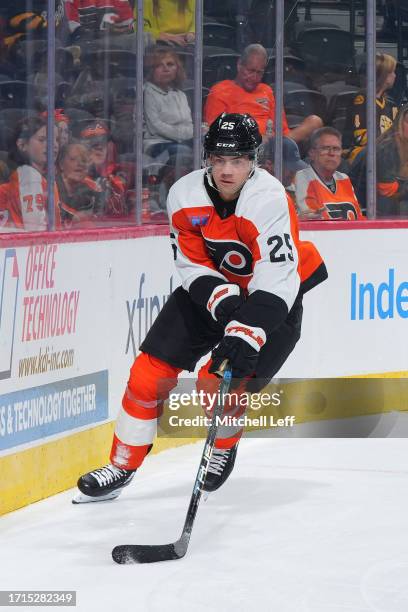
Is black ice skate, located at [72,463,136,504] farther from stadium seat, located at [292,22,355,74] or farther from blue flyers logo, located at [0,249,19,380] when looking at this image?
stadium seat, located at [292,22,355,74]

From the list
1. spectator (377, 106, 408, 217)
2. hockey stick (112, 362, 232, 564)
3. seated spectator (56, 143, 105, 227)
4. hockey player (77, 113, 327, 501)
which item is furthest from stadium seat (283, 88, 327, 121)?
hockey stick (112, 362, 232, 564)

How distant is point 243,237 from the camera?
14.5ft

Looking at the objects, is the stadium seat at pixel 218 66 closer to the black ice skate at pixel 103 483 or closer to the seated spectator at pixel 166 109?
the seated spectator at pixel 166 109

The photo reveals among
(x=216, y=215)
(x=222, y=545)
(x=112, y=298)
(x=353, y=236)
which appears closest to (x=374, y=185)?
(x=353, y=236)

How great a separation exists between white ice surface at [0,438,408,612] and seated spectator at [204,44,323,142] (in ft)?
5.25

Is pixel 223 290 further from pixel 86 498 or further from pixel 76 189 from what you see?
pixel 76 189

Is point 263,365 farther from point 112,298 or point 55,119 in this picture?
point 55,119

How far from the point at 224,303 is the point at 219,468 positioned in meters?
0.66

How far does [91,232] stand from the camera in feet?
16.8

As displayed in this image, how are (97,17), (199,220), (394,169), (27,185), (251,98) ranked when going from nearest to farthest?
(199,220)
(27,185)
(97,17)
(251,98)
(394,169)

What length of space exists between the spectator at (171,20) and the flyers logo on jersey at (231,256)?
167 cm

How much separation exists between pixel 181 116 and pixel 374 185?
1122mm

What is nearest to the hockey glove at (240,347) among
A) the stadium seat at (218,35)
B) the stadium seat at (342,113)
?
the stadium seat at (218,35)

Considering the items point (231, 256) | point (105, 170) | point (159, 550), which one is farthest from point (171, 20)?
point (159, 550)
